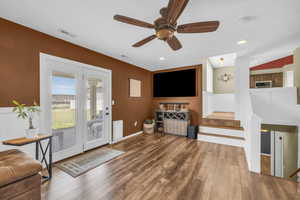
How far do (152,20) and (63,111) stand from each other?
256 cm

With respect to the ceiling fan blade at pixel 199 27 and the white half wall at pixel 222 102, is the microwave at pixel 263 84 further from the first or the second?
the ceiling fan blade at pixel 199 27

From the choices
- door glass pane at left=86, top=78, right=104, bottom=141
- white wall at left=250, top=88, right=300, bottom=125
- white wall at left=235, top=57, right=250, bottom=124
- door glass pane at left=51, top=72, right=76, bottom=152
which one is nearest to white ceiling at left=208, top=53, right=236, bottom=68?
white wall at left=235, top=57, right=250, bottom=124

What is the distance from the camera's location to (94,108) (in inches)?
129

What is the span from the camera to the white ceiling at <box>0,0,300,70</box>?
167 cm

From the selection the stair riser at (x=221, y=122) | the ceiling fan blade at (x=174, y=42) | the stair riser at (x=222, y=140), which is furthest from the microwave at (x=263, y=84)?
the ceiling fan blade at (x=174, y=42)

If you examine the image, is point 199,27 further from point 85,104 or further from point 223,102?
point 223,102

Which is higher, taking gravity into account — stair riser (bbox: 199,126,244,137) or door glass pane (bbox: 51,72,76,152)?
door glass pane (bbox: 51,72,76,152)

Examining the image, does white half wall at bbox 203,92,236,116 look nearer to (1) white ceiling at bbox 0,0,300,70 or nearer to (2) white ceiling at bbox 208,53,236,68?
(2) white ceiling at bbox 208,53,236,68

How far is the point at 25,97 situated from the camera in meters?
2.16

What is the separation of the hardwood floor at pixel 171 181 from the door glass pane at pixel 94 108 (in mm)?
1027

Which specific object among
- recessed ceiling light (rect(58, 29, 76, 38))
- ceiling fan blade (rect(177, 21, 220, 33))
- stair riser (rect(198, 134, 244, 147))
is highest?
recessed ceiling light (rect(58, 29, 76, 38))

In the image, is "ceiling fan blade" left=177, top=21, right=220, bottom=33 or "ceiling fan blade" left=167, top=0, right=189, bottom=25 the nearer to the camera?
"ceiling fan blade" left=167, top=0, right=189, bottom=25

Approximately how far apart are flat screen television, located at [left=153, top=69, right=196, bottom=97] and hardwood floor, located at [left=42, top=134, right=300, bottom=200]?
2.50 meters

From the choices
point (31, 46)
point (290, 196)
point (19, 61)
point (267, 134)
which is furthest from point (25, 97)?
point (267, 134)
